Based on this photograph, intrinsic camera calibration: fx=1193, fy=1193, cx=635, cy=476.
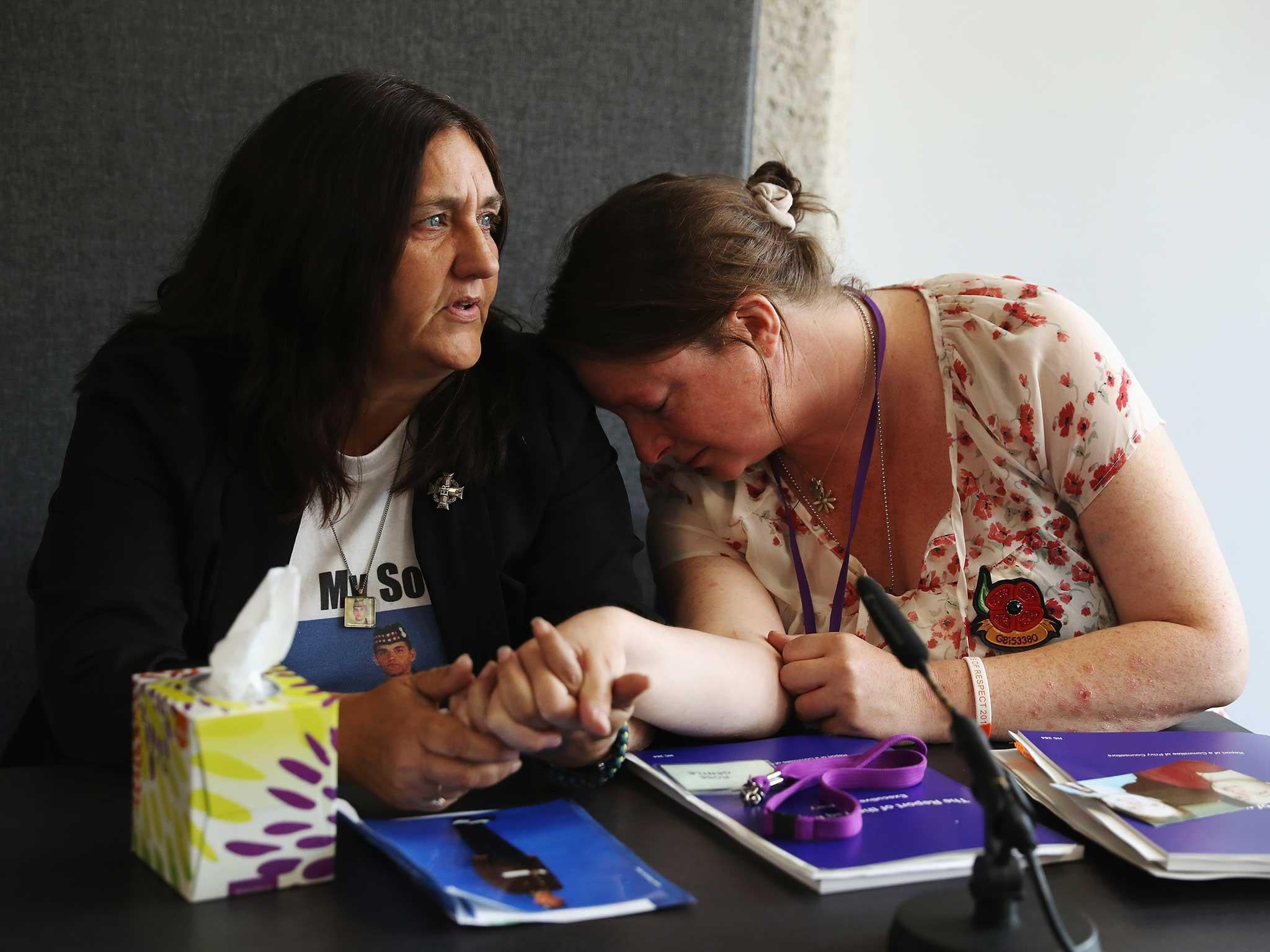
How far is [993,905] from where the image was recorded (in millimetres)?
665

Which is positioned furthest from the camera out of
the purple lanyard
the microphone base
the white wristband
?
the purple lanyard

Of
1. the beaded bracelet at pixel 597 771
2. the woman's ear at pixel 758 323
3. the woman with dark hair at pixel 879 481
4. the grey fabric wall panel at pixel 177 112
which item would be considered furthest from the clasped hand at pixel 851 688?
the grey fabric wall panel at pixel 177 112

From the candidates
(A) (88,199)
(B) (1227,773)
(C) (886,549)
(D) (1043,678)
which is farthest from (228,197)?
(B) (1227,773)

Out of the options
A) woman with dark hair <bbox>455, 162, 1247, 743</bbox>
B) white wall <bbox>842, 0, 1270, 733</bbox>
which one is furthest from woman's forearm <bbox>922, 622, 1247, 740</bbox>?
white wall <bbox>842, 0, 1270, 733</bbox>

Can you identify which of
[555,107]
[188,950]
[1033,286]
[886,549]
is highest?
[555,107]

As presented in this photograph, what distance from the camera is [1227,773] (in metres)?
0.95

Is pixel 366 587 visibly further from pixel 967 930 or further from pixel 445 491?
pixel 967 930

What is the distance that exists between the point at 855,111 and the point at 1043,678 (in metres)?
1.17

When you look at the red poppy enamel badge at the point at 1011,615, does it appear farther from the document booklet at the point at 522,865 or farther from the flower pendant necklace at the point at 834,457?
the document booklet at the point at 522,865

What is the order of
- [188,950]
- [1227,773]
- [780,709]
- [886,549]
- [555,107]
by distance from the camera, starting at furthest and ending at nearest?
[555,107], [886,549], [780,709], [1227,773], [188,950]

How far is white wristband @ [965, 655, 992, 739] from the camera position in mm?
1135

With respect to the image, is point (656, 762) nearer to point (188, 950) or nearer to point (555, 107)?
point (188, 950)

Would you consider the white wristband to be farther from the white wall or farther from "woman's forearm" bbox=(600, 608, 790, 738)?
the white wall

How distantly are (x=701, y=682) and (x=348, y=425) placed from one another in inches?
19.1
